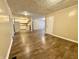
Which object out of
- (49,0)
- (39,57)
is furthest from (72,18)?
(39,57)

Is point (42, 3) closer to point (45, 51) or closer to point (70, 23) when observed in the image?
point (70, 23)

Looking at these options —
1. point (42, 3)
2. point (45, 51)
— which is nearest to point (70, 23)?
point (42, 3)

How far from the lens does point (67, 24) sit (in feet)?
16.0

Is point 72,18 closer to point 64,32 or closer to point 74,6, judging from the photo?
point 74,6

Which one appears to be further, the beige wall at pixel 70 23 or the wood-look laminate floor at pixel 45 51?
the beige wall at pixel 70 23

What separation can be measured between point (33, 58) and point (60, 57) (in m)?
0.80

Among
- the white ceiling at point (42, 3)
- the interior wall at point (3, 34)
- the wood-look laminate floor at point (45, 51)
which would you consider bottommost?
the wood-look laminate floor at point (45, 51)

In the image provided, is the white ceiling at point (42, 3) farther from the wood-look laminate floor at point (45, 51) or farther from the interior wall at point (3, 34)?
the wood-look laminate floor at point (45, 51)

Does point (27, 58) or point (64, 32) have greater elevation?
point (64, 32)

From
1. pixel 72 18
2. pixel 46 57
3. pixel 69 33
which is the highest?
pixel 72 18

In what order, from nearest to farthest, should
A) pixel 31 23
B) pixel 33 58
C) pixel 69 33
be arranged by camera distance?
pixel 33 58 < pixel 69 33 < pixel 31 23

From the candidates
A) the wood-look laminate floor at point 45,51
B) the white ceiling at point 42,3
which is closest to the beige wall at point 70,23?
the white ceiling at point 42,3

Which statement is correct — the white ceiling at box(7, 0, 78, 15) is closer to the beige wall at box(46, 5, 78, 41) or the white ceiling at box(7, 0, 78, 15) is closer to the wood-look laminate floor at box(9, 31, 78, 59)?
the beige wall at box(46, 5, 78, 41)

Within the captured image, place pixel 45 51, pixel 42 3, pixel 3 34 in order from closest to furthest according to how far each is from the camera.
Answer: pixel 3 34
pixel 45 51
pixel 42 3
